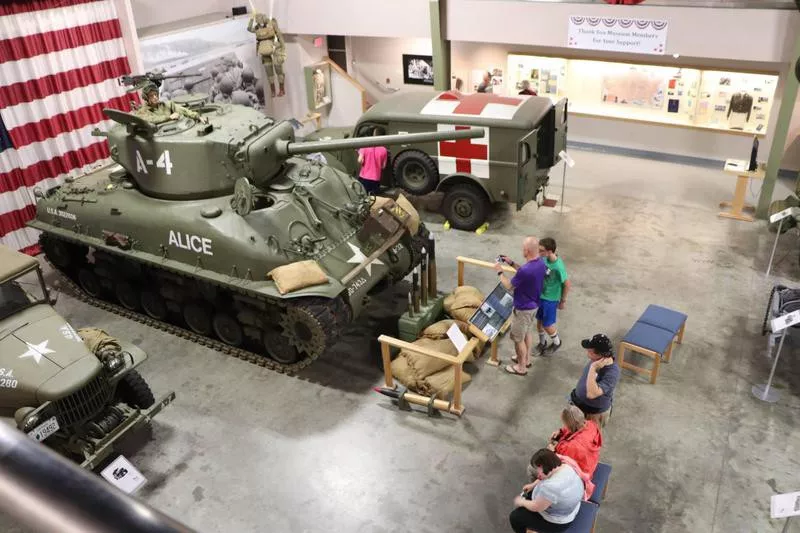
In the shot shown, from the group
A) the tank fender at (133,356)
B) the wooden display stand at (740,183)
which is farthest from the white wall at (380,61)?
the tank fender at (133,356)

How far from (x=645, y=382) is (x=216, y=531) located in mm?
4847

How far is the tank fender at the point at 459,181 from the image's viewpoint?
36.2ft

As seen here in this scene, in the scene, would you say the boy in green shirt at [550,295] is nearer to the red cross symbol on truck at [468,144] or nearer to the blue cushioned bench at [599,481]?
the blue cushioned bench at [599,481]

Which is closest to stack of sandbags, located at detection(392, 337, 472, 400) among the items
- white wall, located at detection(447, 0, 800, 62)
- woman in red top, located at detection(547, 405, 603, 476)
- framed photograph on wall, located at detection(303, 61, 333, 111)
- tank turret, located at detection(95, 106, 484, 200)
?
woman in red top, located at detection(547, 405, 603, 476)

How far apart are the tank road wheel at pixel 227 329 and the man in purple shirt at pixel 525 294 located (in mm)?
3308

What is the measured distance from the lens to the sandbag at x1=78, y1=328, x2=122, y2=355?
6.85 m

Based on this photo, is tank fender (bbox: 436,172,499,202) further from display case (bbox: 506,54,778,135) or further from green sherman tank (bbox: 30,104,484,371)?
A: display case (bbox: 506,54,778,135)

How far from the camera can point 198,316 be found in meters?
8.71

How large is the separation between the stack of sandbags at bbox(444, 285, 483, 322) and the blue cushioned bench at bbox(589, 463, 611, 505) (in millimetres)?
3010

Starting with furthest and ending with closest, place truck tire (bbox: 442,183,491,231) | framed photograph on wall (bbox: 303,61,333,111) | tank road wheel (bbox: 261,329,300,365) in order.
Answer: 1. framed photograph on wall (bbox: 303,61,333,111)
2. truck tire (bbox: 442,183,491,231)
3. tank road wheel (bbox: 261,329,300,365)

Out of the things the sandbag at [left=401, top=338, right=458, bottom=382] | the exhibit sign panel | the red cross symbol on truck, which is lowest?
the sandbag at [left=401, top=338, right=458, bottom=382]

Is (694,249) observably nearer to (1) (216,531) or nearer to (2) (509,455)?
(2) (509,455)

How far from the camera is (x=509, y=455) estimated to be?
6855 mm

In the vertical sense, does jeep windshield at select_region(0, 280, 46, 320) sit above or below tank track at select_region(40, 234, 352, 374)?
above
